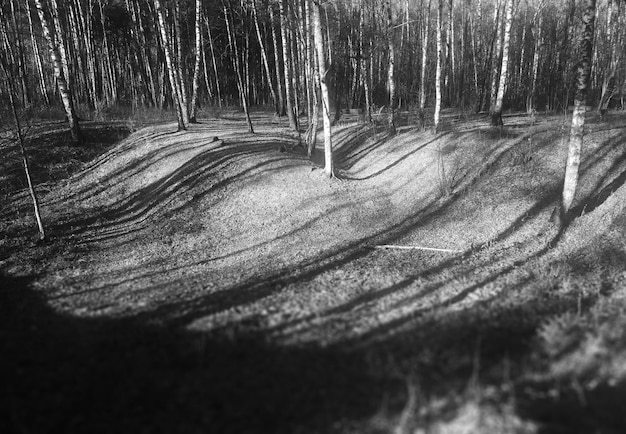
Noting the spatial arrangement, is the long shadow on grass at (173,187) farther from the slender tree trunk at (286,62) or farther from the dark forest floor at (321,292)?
the slender tree trunk at (286,62)

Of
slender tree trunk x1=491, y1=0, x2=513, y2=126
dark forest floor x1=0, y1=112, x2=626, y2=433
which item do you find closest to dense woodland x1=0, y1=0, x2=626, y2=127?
slender tree trunk x1=491, y1=0, x2=513, y2=126

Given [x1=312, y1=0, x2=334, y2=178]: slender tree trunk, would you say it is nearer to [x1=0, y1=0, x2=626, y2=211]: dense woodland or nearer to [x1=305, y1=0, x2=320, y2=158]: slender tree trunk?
[x1=305, y1=0, x2=320, y2=158]: slender tree trunk

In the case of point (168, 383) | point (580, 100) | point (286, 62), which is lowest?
point (168, 383)

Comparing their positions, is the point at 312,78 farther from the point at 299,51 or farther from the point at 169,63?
the point at 169,63

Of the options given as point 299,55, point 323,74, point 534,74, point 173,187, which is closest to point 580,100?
point 323,74

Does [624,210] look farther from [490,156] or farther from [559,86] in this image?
[559,86]
